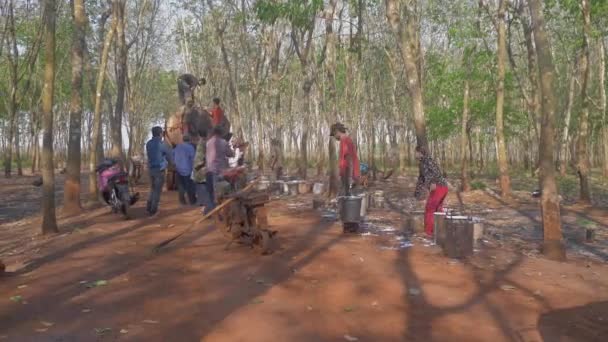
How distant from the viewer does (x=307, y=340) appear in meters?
5.20

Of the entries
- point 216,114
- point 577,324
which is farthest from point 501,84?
point 577,324

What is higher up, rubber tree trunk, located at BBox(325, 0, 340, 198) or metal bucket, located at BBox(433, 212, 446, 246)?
rubber tree trunk, located at BBox(325, 0, 340, 198)

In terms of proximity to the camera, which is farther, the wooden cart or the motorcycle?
the motorcycle

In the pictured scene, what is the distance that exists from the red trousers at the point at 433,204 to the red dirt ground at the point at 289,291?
73 cm

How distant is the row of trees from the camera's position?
13.1 m

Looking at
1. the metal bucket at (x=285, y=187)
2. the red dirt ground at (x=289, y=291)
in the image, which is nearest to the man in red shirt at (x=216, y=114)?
the metal bucket at (x=285, y=187)

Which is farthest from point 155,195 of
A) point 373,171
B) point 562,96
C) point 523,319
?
point 562,96

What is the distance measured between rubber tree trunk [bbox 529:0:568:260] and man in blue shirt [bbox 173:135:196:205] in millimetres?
6436

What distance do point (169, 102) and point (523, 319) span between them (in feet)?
173

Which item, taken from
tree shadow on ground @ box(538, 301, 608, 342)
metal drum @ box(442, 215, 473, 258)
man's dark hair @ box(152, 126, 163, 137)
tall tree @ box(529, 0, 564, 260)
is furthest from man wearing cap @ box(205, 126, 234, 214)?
tree shadow on ground @ box(538, 301, 608, 342)

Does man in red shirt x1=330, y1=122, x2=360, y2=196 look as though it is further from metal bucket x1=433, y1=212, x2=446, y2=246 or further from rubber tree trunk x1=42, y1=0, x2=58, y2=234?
rubber tree trunk x1=42, y1=0, x2=58, y2=234

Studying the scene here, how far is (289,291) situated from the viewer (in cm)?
662

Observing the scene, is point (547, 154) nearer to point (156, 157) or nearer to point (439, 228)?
point (439, 228)

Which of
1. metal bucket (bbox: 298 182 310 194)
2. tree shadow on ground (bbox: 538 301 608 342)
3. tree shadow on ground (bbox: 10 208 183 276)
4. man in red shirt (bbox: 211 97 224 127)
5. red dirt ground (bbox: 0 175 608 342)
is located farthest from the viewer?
metal bucket (bbox: 298 182 310 194)
